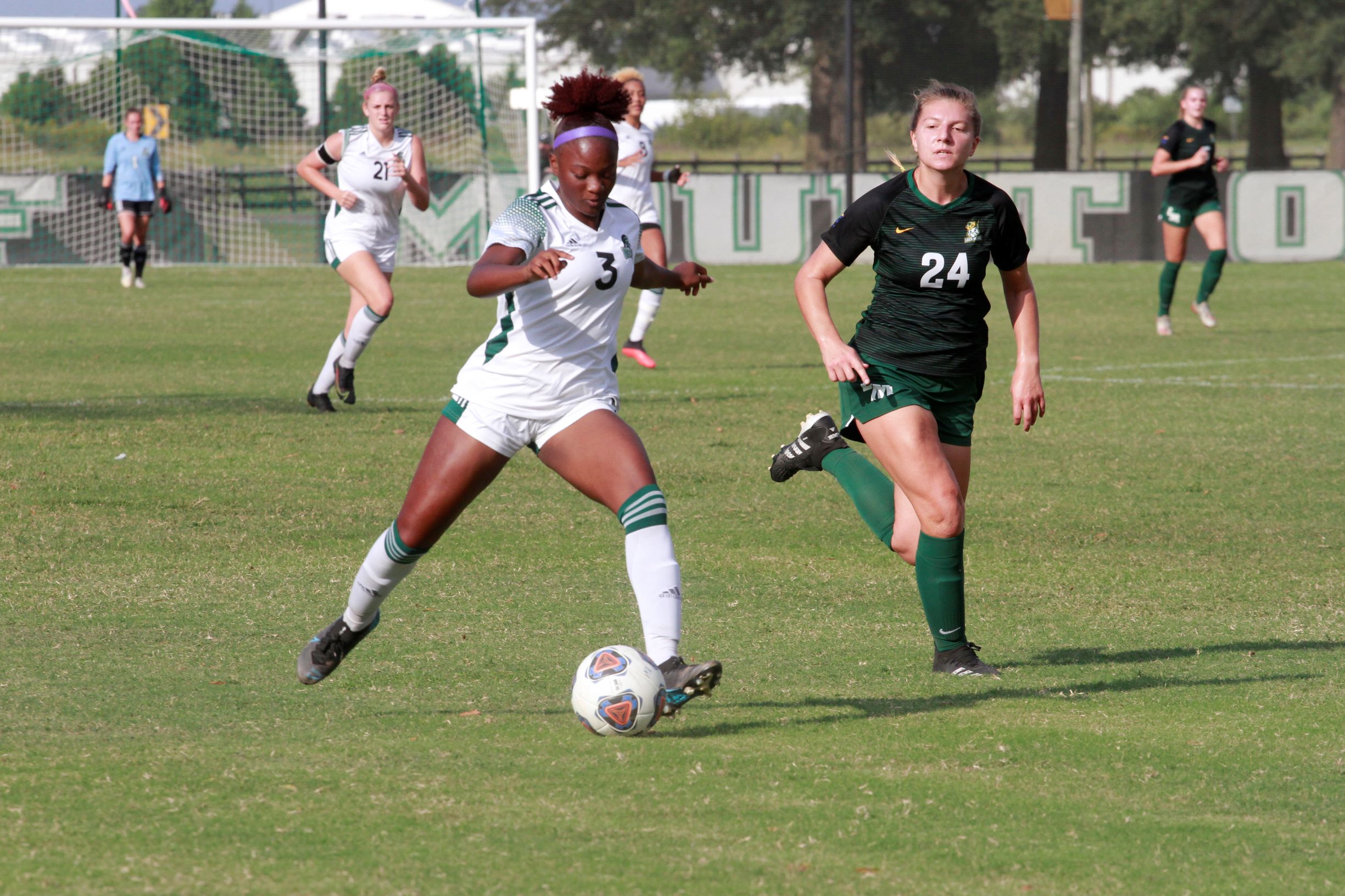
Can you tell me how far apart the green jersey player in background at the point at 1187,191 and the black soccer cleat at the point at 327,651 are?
1428cm

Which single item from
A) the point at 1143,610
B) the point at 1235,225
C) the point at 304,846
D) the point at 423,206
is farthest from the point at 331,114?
the point at 304,846

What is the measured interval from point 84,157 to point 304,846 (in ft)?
98.9

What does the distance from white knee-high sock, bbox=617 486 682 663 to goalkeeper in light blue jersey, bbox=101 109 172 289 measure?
851 inches

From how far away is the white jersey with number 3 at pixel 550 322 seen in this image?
17.6ft

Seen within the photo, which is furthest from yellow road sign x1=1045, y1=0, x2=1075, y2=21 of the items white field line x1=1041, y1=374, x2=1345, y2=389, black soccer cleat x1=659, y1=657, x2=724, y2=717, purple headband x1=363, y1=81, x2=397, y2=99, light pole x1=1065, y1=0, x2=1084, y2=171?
black soccer cleat x1=659, y1=657, x2=724, y2=717

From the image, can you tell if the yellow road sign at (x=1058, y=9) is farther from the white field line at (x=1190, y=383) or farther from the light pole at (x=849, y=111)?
the white field line at (x=1190, y=383)

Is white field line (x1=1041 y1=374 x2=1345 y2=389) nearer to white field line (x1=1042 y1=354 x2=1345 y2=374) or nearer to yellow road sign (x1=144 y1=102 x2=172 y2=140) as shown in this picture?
white field line (x1=1042 y1=354 x2=1345 y2=374)

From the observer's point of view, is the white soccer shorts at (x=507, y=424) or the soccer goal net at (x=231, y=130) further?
→ the soccer goal net at (x=231, y=130)

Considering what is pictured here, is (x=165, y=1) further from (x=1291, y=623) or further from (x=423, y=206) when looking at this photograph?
(x=1291, y=623)

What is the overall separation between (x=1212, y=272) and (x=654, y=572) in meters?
15.4

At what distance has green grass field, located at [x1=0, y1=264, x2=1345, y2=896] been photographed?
4125mm

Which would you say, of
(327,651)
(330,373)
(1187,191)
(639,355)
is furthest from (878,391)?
(1187,191)

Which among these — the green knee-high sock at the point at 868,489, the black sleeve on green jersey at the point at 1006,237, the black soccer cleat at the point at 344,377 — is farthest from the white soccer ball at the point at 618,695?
the black soccer cleat at the point at 344,377

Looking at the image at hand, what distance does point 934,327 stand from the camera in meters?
6.02
